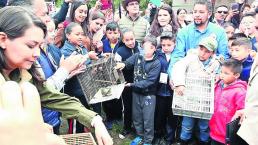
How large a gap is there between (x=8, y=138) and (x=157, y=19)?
15.2ft

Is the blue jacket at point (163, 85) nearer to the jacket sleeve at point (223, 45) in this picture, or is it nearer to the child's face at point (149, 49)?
the child's face at point (149, 49)

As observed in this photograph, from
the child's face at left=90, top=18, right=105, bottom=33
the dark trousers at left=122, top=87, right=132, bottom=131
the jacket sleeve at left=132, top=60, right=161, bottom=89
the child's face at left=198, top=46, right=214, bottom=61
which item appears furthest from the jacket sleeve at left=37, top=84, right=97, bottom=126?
the child's face at left=90, top=18, right=105, bottom=33

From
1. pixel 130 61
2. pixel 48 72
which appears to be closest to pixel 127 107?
pixel 130 61

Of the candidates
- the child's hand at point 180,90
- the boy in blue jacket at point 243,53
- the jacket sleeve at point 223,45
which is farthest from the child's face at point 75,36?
the boy in blue jacket at point 243,53

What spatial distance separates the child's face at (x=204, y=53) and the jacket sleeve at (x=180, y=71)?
0.57 feet

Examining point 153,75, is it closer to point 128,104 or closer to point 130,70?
point 130,70

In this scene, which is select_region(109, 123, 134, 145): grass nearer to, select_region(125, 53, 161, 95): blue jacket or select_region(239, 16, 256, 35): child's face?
select_region(125, 53, 161, 95): blue jacket

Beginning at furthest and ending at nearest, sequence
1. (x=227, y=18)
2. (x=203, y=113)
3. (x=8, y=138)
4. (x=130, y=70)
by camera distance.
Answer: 1. (x=227, y=18)
2. (x=130, y=70)
3. (x=203, y=113)
4. (x=8, y=138)

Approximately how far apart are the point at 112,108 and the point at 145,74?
124 cm

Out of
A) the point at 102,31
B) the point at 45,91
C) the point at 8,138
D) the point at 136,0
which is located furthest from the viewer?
the point at 136,0

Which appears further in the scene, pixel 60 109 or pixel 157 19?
pixel 157 19

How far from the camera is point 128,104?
501cm

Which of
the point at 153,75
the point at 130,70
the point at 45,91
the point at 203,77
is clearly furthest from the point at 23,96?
the point at 130,70

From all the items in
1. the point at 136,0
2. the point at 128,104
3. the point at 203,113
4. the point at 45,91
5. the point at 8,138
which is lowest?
the point at 128,104
